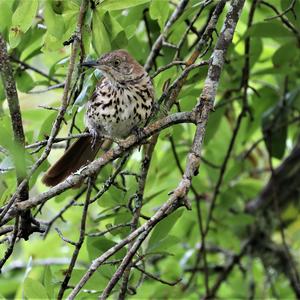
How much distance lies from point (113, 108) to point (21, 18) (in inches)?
31.8

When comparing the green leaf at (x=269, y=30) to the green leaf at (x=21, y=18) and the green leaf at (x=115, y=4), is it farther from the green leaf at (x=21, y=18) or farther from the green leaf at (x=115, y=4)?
the green leaf at (x=21, y=18)

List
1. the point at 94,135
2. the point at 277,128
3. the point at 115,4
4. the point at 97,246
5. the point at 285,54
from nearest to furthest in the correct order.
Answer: the point at 115,4 < the point at 97,246 < the point at 94,135 < the point at 285,54 < the point at 277,128

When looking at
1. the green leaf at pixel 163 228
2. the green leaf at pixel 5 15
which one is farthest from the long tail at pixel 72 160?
the green leaf at pixel 5 15

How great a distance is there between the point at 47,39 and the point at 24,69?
0.54 m

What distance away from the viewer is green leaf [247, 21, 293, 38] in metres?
3.65

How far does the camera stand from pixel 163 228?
3174mm

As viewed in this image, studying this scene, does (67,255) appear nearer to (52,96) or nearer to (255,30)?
(52,96)

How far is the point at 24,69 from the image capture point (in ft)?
12.2

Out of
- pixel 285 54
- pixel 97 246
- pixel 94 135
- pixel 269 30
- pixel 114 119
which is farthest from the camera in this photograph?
pixel 285 54

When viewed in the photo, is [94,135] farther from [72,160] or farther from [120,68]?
[120,68]

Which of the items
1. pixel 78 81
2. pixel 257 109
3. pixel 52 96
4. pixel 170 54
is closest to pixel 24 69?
pixel 78 81

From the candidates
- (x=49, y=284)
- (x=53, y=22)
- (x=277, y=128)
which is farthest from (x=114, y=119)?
(x=277, y=128)

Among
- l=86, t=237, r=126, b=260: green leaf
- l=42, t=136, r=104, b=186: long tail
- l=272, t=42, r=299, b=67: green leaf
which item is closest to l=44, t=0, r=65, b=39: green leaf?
l=42, t=136, r=104, b=186: long tail

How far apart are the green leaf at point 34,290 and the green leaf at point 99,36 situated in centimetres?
102
